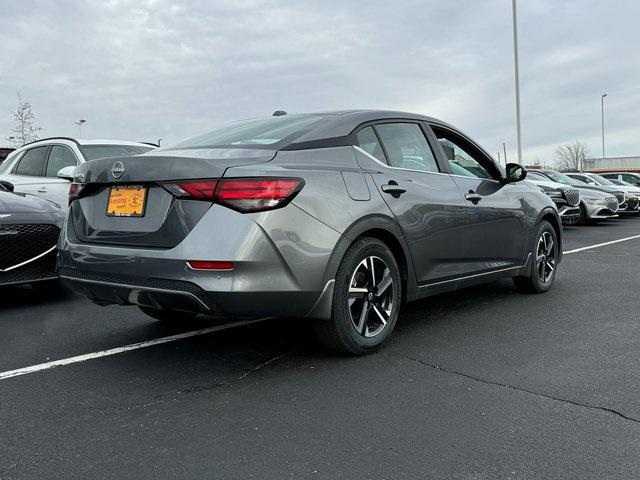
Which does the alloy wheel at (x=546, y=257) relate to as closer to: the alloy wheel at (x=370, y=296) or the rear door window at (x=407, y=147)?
the rear door window at (x=407, y=147)

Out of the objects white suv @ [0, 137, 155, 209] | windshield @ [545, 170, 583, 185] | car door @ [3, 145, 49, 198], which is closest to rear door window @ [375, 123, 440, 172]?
white suv @ [0, 137, 155, 209]

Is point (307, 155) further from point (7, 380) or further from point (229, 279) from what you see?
point (7, 380)

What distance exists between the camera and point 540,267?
19.9 feet

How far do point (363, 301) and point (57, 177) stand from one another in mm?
6214

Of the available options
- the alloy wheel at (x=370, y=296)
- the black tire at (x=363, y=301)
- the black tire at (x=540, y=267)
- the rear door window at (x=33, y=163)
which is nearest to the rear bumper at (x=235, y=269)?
the black tire at (x=363, y=301)

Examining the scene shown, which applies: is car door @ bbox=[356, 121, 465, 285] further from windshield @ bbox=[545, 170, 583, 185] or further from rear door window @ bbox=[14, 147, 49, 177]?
windshield @ bbox=[545, 170, 583, 185]

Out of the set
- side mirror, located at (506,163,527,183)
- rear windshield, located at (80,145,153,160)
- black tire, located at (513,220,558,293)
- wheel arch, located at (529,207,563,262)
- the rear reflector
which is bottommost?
black tire, located at (513,220,558,293)

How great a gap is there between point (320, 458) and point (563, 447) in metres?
1.02

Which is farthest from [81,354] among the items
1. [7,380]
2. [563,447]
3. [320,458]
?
[563,447]

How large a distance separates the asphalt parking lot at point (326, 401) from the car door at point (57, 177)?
143 inches

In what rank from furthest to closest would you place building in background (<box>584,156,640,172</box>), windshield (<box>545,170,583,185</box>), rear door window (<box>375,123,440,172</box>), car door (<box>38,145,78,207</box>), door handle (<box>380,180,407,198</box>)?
1. building in background (<box>584,156,640,172</box>)
2. windshield (<box>545,170,583,185</box>)
3. car door (<box>38,145,78,207</box>)
4. rear door window (<box>375,123,440,172</box>)
5. door handle (<box>380,180,407,198</box>)

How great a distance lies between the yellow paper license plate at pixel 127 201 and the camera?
354cm

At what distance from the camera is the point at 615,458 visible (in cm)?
251

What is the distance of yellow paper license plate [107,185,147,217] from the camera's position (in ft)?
11.6
